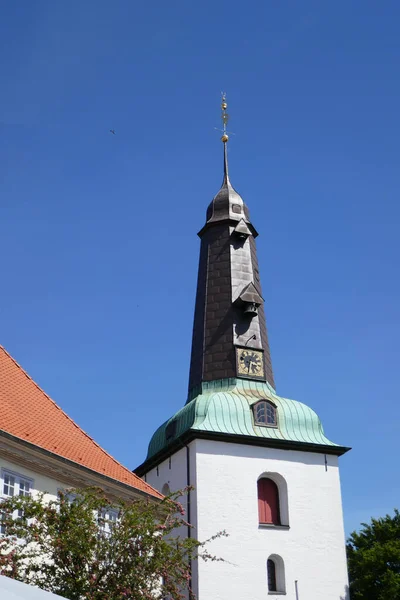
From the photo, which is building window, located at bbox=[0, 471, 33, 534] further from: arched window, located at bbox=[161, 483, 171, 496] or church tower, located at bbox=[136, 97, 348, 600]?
arched window, located at bbox=[161, 483, 171, 496]

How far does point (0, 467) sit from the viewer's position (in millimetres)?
16047

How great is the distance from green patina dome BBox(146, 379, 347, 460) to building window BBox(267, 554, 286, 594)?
151 inches

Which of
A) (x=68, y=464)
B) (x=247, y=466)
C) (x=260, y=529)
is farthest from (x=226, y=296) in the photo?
(x=68, y=464)

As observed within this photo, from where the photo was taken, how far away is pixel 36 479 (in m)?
17.2

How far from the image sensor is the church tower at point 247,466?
28109 millimetres

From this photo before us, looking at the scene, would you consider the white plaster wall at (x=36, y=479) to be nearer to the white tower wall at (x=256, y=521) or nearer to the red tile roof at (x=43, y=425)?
the red tile roof at (x=43, y=425)

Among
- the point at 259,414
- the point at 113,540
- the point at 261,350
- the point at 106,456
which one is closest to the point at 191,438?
the point at 259,414

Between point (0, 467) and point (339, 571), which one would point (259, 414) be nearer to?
point (339, 571)

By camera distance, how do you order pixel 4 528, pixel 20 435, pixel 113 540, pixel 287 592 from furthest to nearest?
pixel 287 592 → pixel 20 435 → pixel 4 528 → pixel 113 540

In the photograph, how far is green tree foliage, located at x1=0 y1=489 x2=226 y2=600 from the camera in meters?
13.9

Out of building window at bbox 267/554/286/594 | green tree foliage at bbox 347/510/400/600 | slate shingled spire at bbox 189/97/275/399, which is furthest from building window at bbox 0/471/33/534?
green tree foliage at bbox 347/510/400/600

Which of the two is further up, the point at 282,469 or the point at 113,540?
the point at 282,469

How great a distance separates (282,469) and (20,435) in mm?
14792

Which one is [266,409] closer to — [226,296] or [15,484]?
[226,296]
